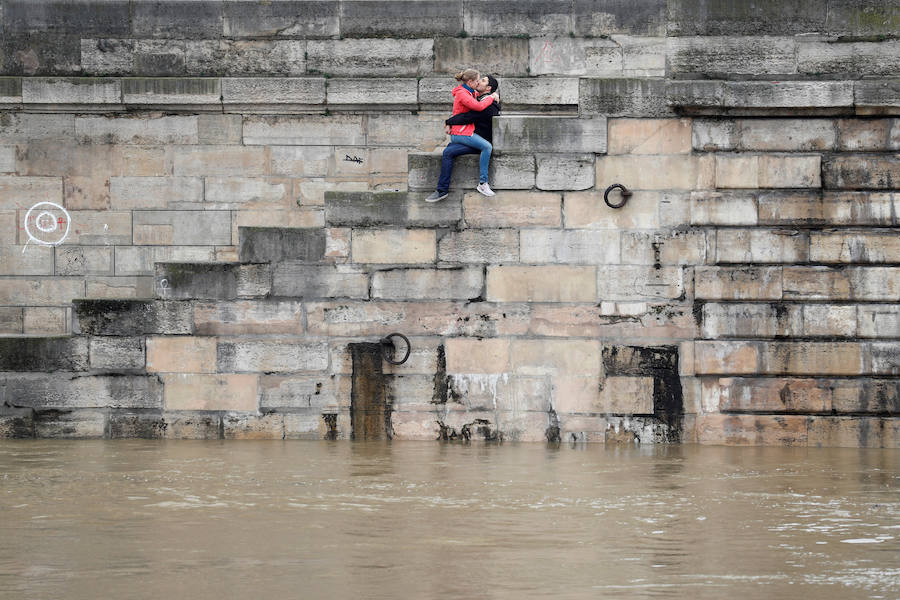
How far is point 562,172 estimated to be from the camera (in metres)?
13.0

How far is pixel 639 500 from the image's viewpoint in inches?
361

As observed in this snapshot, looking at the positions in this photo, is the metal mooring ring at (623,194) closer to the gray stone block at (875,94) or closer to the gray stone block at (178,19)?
the gray stone block at (875,94)

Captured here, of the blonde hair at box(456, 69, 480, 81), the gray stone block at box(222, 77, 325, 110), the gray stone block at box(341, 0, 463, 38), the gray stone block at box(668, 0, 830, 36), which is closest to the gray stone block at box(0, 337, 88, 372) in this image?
the gray stone block at box(222, 77, 325, 110)

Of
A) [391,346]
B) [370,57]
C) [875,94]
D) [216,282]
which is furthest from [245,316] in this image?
[875,94]

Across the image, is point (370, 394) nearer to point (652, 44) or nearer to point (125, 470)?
point (125, 470)

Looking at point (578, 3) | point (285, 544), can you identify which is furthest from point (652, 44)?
point (285, 544)

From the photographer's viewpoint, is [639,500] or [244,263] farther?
[244,263]

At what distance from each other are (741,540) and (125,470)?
5337 millimetres

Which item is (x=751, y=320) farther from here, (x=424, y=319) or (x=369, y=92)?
(x=369, y=92)

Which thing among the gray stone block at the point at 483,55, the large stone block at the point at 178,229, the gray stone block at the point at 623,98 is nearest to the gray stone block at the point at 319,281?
the large stone block at the point at 178,229

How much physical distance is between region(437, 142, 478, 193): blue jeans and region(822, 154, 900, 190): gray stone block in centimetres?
376

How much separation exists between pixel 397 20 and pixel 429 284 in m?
3.82

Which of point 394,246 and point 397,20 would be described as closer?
point 394,246

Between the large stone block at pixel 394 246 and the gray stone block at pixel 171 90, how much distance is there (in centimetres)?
313
